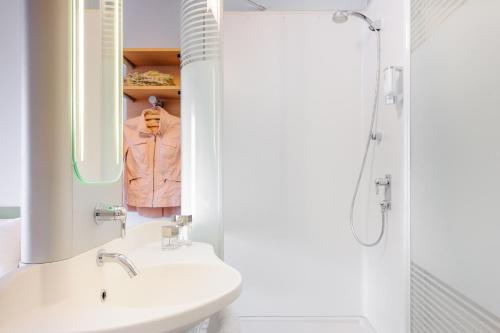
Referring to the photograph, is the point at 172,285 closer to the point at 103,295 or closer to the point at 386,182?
the point at 103,295

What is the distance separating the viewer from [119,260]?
0.90m

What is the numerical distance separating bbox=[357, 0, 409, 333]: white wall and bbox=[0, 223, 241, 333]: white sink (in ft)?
3.58

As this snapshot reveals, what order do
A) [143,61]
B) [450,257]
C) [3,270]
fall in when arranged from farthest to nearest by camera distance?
[143,61], [450,257], [3,270]

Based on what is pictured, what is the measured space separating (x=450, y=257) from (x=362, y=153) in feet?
3.94

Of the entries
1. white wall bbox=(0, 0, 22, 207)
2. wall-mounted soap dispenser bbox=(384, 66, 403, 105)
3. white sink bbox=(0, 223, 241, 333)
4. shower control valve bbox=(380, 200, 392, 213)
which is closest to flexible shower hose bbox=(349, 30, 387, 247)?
shower control valve bbox=(380, 200, 392, 213)

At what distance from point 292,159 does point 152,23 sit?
127 cm

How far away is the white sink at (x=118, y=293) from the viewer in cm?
66

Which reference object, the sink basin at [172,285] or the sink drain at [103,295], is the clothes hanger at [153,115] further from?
the sink drain at [103,295]

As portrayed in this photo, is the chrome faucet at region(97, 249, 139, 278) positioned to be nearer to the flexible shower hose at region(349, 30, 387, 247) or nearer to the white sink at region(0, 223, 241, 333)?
the white sink at region(0, 223, 241, 333)

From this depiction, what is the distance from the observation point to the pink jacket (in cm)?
183

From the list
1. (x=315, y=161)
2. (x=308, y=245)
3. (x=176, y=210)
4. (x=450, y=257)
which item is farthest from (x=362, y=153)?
(x=176, y=210)

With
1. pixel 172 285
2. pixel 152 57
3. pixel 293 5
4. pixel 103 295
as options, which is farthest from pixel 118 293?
pixel 293 5

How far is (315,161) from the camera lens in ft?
7.75

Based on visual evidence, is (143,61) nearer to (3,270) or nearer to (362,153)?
(3,270)
